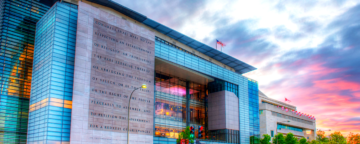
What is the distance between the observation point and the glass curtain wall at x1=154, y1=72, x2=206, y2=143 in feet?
196

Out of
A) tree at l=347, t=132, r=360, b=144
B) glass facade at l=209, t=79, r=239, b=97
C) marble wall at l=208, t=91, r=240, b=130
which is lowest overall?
tree at l=347, t=132, r=360, b=144

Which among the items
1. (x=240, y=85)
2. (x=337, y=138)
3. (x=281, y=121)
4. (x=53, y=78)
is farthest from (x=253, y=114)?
(x=337, y=138)

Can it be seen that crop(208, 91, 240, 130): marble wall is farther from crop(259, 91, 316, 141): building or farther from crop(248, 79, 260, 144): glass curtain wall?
crop(259, 91, 316, 141): building

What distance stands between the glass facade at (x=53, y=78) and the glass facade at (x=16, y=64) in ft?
4.81

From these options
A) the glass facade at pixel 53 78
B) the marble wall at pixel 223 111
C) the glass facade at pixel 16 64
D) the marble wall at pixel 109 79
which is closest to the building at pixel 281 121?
the marble wall at pixel 223 111

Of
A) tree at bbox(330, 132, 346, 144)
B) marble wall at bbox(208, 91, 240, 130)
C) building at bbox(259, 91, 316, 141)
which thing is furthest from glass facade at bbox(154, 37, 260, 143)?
tree at bbox(330, 132, 346, 144)

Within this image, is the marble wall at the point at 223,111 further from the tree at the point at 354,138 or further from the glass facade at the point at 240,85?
the tree at the point at 354,138

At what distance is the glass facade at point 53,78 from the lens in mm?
38344

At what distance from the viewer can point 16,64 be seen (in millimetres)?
42875

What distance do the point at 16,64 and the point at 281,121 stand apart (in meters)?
85.6

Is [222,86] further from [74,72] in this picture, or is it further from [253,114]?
[74,72]

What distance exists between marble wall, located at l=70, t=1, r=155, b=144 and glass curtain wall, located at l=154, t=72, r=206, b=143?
9.91 meters

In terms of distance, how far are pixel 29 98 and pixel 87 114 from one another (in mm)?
9586

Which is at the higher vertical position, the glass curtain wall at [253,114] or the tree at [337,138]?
the glass curtain wall at [253,114]
